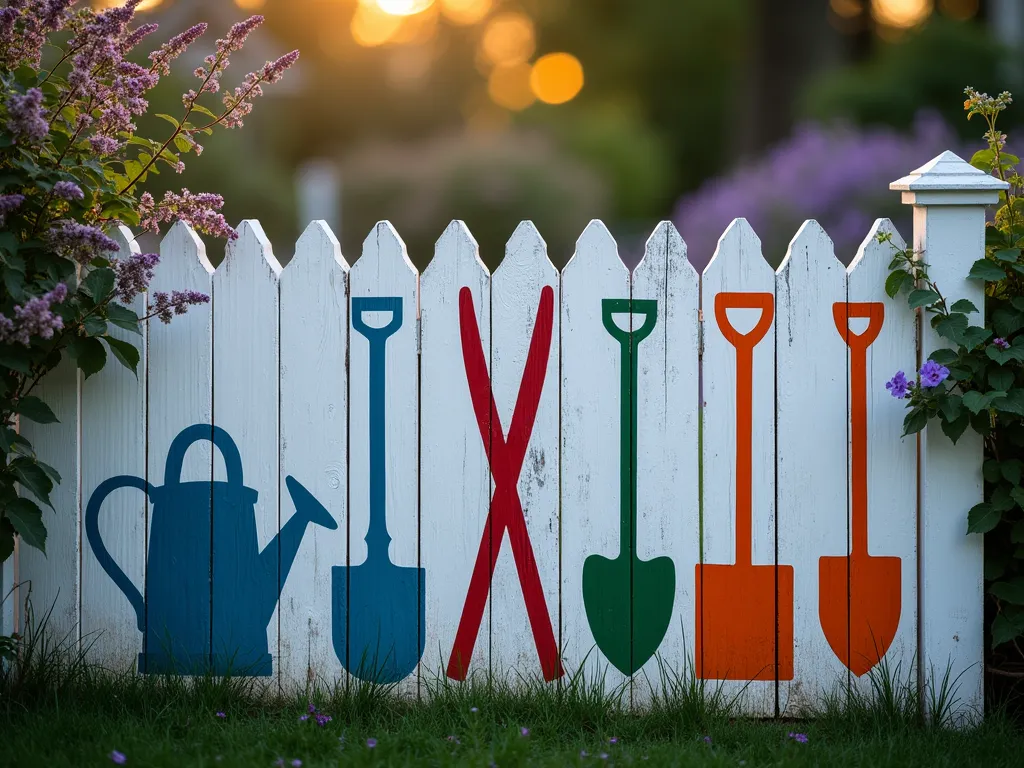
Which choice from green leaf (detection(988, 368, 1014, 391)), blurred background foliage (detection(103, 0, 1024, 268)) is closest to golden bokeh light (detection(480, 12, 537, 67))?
blurred background foliage (detection(103, 0, 1024, 268))

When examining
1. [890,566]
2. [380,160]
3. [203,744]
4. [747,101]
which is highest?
[747,101]

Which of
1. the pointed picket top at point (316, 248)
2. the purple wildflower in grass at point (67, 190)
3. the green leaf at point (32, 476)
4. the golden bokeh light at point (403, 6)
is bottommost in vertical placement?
the green leaf at point (32, 476)

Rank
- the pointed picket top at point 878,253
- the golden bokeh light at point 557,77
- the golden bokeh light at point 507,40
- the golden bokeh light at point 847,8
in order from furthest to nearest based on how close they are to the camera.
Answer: the golden bokeh light at point 507,40
the golden bokeh light at point 557,77
the golden bokeh light at point 847,8
the pointed picket top at point 878,253

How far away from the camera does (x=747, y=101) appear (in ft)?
47.2

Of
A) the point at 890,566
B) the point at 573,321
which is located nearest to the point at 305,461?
the point at 573,321

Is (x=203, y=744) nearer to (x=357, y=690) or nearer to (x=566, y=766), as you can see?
(x=357, y=690)

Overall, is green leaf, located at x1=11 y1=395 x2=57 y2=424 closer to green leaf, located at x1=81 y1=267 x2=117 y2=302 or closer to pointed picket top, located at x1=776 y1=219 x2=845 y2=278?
green leaf, located at x1=81 y1=267 x2=117 y2=302

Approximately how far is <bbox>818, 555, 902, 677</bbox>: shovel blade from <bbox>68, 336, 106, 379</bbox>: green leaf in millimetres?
2128

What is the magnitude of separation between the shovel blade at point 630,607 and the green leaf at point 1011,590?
88 centimetres

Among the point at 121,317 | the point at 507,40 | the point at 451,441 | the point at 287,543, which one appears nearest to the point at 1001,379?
the point at 451,441

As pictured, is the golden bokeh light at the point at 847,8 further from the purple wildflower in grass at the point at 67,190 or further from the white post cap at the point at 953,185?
the purple wildflower in grass at the point at 67,190

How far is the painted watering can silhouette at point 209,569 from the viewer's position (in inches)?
117

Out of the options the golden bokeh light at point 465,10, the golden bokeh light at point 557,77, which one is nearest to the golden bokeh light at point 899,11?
the golden bokeh light at point 557,77

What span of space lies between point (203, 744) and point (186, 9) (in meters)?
19.8
